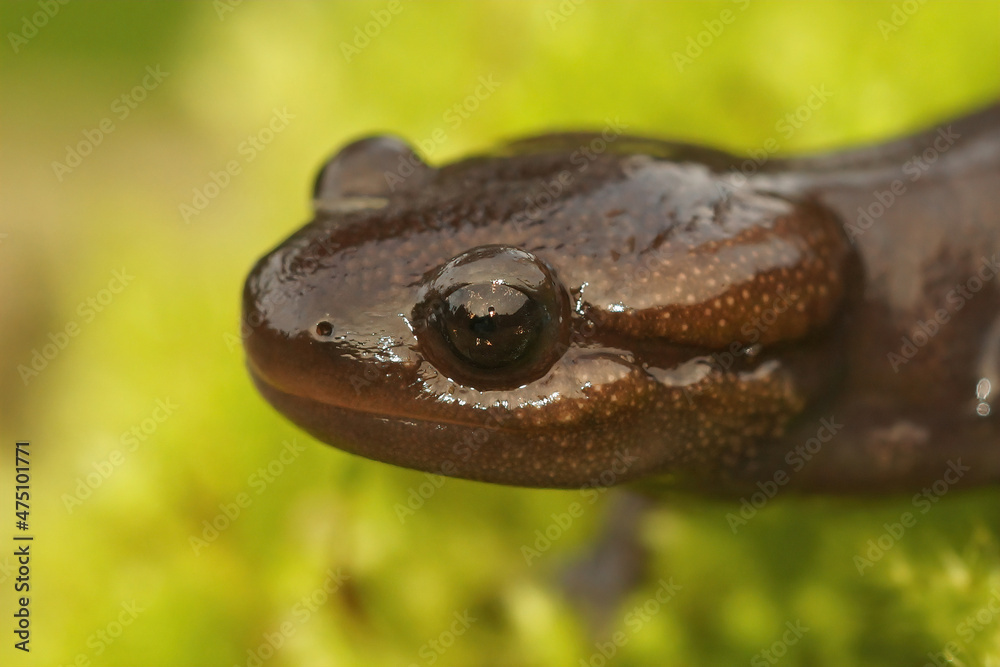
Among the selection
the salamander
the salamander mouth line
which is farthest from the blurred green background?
the salamander mouth line

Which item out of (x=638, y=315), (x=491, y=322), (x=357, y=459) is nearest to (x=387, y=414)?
(x=491, y=322)

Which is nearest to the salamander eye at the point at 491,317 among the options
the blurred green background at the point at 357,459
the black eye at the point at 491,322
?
the black eye at the point at 491,322

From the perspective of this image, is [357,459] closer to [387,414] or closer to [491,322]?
[387,414]

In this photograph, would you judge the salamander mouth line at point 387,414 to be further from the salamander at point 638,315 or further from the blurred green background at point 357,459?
the blurred green background at point 357,459

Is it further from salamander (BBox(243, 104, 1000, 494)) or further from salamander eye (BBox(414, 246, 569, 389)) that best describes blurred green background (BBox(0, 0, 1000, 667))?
salamander eye (BBox(414, 246, 569, 389))

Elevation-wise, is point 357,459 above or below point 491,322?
below
